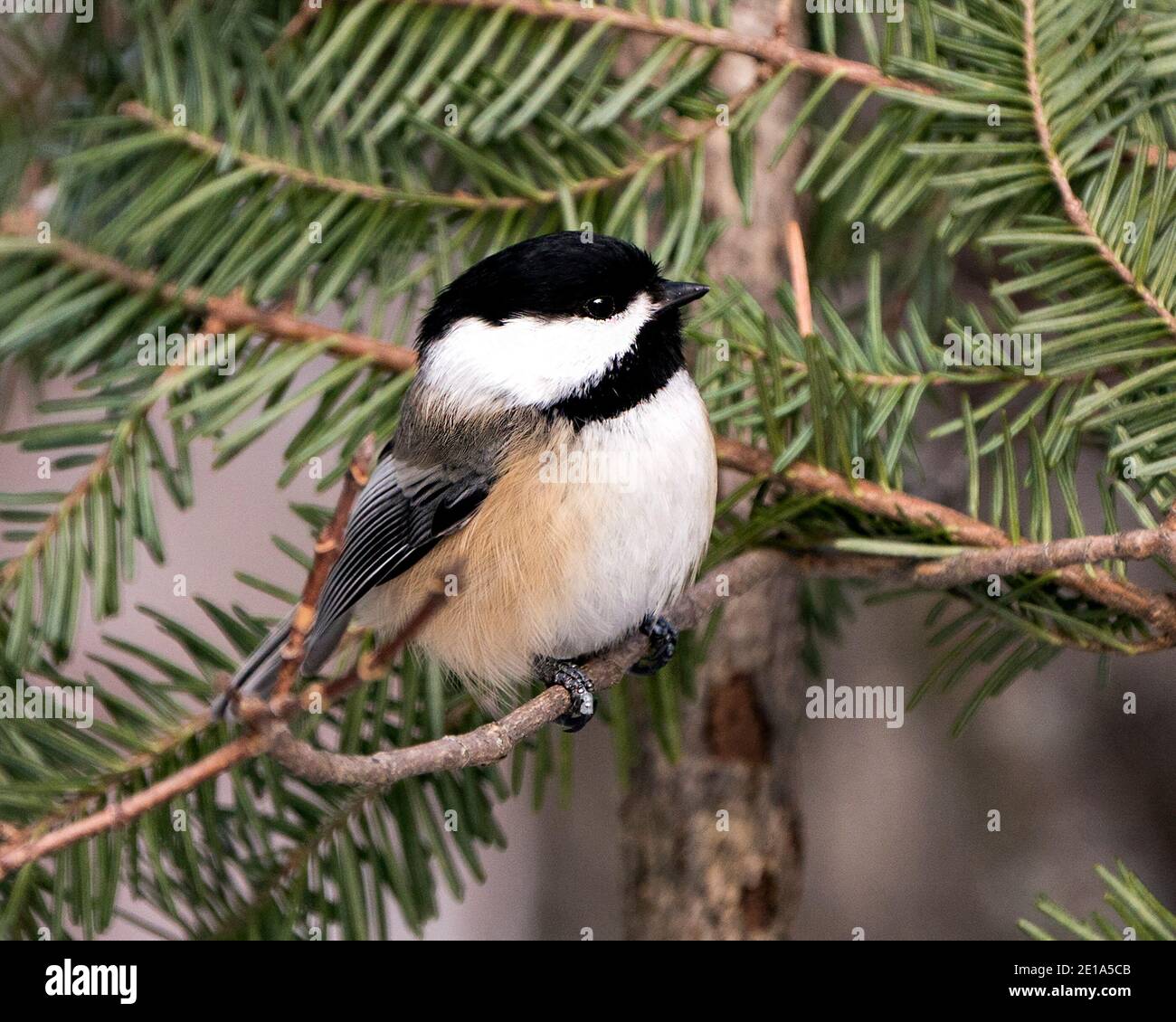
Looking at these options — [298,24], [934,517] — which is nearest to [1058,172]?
[934,517]

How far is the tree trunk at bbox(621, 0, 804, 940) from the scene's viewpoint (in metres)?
0.73

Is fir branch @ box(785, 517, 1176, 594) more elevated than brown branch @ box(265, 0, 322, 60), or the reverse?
brown branch @ box(265, 0, 322, 60)

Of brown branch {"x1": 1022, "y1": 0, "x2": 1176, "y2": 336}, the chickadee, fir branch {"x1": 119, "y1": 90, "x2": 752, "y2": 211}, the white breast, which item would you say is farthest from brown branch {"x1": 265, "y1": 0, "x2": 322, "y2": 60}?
brown branch {"x1": 1022, "y1": 0, "x2": 1176, "y2": 336}

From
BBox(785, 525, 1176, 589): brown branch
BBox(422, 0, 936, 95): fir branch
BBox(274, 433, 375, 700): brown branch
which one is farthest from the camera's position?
BBox(422, 0, 936, 95): fir branch

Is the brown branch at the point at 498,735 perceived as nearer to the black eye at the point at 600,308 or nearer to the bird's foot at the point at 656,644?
the bird's foot at the point at 656,644

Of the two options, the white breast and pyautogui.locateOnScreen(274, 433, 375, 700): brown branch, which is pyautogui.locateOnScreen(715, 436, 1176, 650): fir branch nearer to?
the white breast

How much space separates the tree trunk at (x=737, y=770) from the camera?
0.73 metres

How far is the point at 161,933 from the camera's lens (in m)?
0.64

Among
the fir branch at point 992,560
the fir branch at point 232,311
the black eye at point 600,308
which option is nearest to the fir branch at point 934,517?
the fir branch at point 992,560

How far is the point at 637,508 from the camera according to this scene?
68 cm

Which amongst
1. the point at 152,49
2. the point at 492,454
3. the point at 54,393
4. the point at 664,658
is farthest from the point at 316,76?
the point at 54,393

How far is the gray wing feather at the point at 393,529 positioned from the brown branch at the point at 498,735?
136mm

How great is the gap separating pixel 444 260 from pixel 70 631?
0.30m

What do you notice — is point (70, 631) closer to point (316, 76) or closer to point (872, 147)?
point (316, 76)
